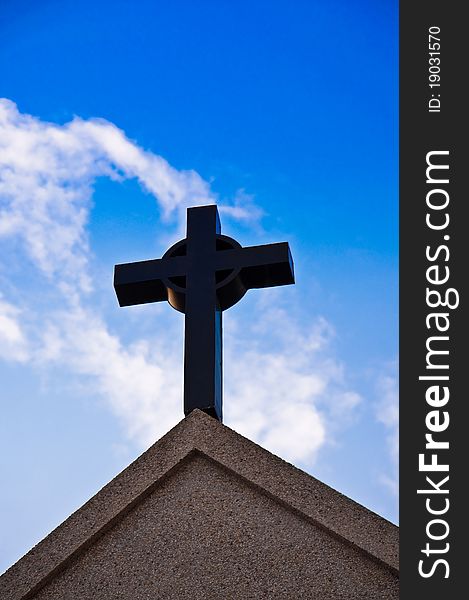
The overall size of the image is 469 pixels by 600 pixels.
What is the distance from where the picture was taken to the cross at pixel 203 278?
5.52 meters

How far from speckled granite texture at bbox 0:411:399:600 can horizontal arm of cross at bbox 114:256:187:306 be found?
145cm

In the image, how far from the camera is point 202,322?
18.4ft

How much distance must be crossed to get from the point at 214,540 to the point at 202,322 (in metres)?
1.62

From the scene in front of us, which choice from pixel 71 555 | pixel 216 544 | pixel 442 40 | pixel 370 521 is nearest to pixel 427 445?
pixel 370 521

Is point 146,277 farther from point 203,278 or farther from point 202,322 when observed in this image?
point 202,322

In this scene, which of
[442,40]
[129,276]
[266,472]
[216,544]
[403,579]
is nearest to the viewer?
[403,579]

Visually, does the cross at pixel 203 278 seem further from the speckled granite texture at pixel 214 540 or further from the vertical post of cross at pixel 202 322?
the speckled granite texture at pixel 214 540

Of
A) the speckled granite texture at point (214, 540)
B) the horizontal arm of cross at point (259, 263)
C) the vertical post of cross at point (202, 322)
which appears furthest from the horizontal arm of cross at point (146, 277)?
the speckled granite texture at point (214, 540)

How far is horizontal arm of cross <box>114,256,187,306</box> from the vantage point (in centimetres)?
588

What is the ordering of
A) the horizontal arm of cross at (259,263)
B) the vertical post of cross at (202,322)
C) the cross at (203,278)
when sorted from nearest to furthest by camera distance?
the vertical post of cross at (202,322) < the cross at (203,278) < the horizontal arm of cross at (259,263)

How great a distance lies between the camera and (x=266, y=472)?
15.2ft

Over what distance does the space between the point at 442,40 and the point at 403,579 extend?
2924mm

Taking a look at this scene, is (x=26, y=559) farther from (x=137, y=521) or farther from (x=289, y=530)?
(x=289, y=530)

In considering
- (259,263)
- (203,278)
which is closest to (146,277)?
(203,278)
